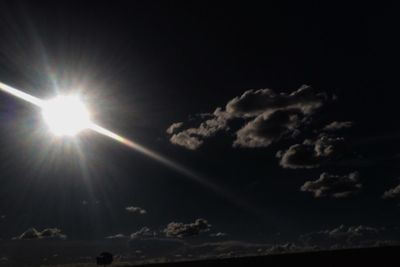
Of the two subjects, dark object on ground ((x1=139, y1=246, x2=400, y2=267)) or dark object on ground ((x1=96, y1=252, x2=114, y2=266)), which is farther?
dark object on ground ((x1=96, y1=252, x2=114, y2=266))

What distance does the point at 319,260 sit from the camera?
3403 inches

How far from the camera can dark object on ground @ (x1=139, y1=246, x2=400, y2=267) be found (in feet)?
271

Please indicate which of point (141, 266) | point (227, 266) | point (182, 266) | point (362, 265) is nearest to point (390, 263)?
point (362, 265)

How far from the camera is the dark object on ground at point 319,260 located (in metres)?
82.6

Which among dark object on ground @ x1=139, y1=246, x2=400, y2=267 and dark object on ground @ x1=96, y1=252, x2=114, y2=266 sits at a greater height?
dark object on ground @ x1=96, y1=252, x2=114, y2=266

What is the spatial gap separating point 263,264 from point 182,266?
530 inches

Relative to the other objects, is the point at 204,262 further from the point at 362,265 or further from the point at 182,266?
the point at 362,265

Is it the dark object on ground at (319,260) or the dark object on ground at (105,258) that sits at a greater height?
the dark object on ground at (105,258)

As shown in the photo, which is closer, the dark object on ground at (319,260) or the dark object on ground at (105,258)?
the dark object on ground at (319,260)

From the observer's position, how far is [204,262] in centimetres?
9431

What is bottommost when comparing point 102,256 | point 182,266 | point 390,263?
point 390,263

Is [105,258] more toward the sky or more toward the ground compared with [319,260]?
more toward the sky

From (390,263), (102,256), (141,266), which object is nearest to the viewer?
(390,263)

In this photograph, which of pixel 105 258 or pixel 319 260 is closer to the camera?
pixel 319 260
